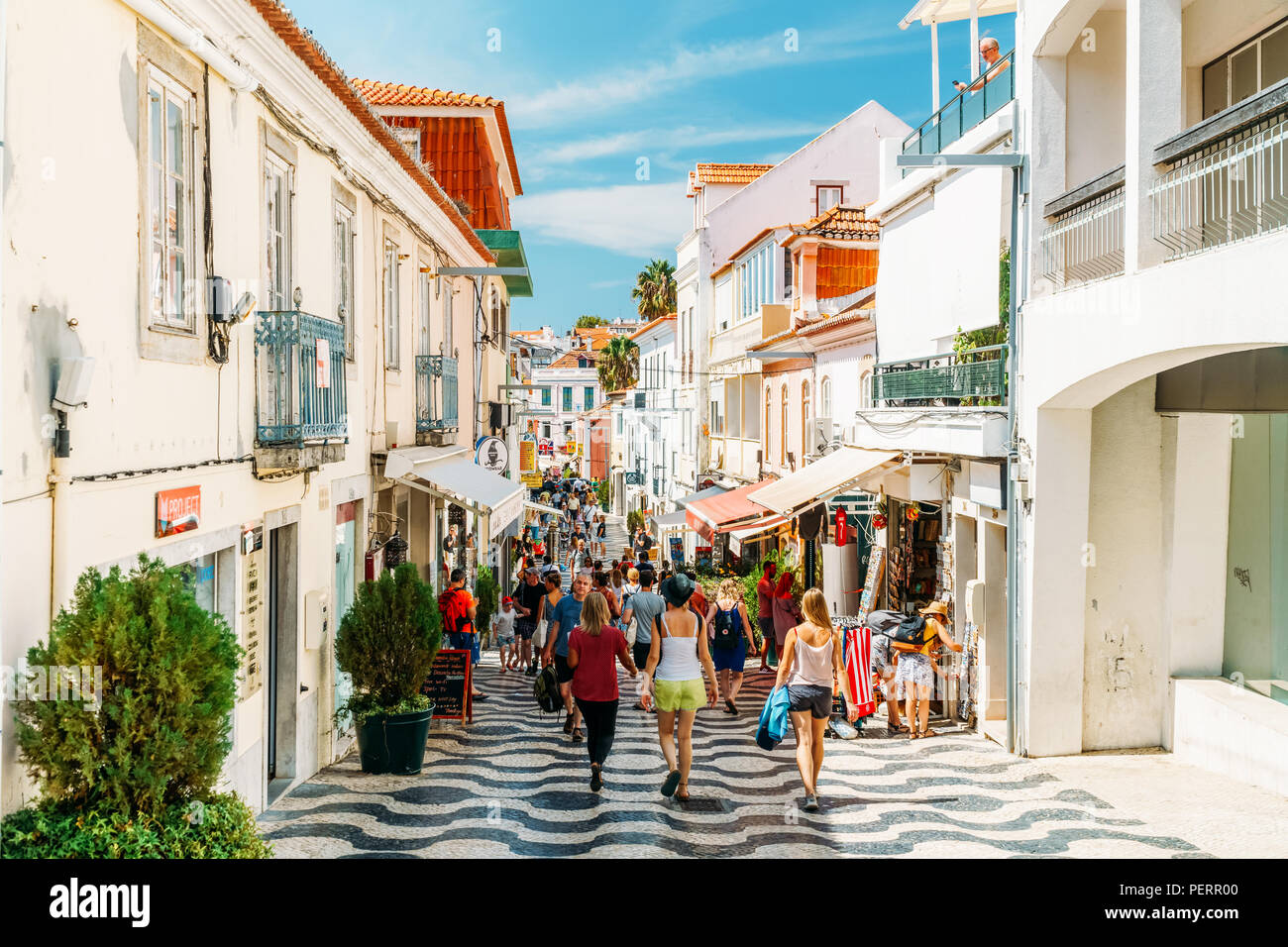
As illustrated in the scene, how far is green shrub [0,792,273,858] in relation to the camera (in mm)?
4738

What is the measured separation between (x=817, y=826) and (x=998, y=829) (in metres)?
1.39

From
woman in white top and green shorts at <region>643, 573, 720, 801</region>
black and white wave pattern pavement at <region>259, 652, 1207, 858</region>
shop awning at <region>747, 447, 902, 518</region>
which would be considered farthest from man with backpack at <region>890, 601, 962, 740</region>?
woman in white top and green shorts at <region>643, 573, 720, 801</region>

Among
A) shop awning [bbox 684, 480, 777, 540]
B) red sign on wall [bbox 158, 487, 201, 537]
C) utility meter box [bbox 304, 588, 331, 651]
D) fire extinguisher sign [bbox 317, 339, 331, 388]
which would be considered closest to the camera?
red sign on wall [bbox 158, 487, 201, 537]

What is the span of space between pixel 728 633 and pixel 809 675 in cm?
Result: 466

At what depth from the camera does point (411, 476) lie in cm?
1372

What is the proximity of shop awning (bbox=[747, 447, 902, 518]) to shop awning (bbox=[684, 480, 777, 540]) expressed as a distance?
0.45 meters

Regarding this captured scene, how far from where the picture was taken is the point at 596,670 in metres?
9.20

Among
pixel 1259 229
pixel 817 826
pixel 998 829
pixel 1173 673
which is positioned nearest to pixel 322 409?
pixel 817 826

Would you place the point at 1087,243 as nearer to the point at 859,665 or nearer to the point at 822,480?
the point at 859,665

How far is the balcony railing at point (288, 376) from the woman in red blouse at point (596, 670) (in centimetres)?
273

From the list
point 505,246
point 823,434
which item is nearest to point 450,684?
point 823,434

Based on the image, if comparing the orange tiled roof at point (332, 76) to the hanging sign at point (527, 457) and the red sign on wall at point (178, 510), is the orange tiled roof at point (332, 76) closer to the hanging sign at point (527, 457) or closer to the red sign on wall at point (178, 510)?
the red sign on wall at point (178, 510)

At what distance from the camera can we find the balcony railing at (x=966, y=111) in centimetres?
1240

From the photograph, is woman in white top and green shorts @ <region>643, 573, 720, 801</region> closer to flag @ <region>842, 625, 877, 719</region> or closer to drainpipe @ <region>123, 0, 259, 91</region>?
flag @ <region>842, 625, 877, 719</region>
